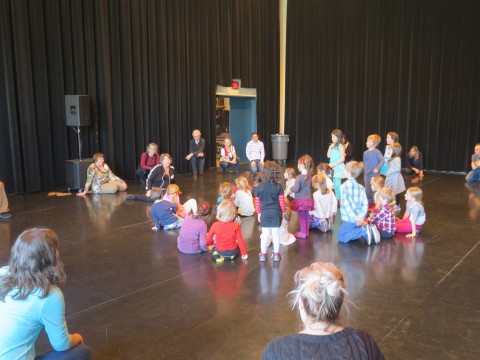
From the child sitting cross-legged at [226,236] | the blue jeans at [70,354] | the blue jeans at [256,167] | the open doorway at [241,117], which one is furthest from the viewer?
the open doorway at [241,117]

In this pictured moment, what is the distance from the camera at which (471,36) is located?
10.9m

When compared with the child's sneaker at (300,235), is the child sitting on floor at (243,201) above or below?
above

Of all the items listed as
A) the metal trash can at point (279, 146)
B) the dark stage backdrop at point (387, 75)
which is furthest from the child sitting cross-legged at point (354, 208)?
the metal trash can at point (279, 146)

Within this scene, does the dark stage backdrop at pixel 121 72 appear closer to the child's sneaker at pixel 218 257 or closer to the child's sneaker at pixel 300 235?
the child's sneaker at pixel 218 257

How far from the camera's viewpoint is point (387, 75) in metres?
12.3

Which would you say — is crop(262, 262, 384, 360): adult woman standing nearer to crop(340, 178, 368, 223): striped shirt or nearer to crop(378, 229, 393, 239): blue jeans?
crop(340, 178, 368, 223): striped shirt

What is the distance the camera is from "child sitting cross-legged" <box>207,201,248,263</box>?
4.61 metres

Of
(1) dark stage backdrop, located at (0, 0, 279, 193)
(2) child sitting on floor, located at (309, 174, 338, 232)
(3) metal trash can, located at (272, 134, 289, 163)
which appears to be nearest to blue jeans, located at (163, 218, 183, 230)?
(2) child sitting on floor, located at (309, 174, 338, 232)

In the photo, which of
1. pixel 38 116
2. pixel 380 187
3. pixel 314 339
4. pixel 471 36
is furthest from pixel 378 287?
pixel 471 36

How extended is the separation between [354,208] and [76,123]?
18.8 ft

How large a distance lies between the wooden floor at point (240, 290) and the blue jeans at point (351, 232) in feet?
0.30

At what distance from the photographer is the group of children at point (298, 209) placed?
15.2 feet

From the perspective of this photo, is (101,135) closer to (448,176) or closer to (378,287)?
(378,287)

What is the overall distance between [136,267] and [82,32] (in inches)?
245
